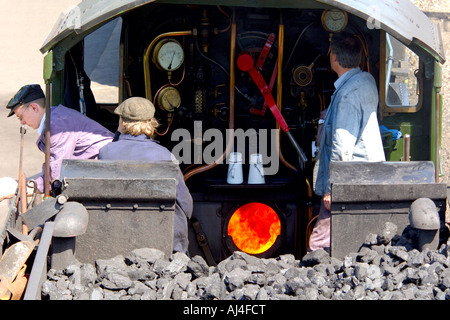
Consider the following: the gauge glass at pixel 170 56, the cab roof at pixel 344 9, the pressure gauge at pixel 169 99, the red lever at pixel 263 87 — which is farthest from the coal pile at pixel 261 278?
the gauge glass at pixel 170 56

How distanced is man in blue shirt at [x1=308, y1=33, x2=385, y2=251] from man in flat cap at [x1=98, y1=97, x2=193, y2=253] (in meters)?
0.92

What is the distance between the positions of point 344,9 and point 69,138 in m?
2.11

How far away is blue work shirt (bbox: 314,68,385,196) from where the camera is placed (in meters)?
4.95

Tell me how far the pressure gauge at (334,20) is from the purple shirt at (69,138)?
1.91 m


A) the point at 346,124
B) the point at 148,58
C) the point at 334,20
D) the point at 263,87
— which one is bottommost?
the point at 346,124

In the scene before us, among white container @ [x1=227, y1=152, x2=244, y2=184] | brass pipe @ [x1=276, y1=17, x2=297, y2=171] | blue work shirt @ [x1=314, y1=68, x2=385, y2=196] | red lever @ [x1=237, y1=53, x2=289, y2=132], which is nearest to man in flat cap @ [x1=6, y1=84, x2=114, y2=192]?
white container @ [x1=227, y1=152, x2=244, y2=184]

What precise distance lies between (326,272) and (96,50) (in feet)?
14.1

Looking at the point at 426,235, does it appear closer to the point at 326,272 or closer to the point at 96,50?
the point at 326,272

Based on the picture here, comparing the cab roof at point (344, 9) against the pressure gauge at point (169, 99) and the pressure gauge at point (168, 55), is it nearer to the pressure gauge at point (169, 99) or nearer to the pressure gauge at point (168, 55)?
the pressure gauge at point (168, 55)

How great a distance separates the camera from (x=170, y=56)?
6066mm

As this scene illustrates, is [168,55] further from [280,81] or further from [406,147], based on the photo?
[406,147]

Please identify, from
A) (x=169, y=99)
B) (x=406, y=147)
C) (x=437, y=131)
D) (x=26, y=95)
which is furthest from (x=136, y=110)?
(x=437, y=131)
